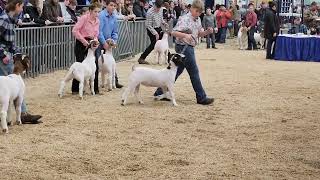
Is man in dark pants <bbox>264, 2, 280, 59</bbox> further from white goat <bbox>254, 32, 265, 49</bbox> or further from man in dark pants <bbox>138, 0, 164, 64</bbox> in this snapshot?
white goat <bbox>254, 32, 265, 49</bbox>

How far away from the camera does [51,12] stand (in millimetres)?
15430

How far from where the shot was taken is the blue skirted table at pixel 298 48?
20.7m

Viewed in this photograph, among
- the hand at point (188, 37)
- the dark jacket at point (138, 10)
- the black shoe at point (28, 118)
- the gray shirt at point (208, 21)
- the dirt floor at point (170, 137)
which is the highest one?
the dark jacket at point (138, 10)

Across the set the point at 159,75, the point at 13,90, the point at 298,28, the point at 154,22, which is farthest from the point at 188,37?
the point at 298,28

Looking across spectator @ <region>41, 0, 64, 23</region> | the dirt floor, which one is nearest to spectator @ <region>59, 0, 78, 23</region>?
spectator @ <region>41, 0, 64, 23</region>

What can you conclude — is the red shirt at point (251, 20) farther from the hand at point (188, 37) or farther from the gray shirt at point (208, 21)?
the hand at point (188, 37)

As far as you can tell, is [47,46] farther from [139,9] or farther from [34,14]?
[139,9]

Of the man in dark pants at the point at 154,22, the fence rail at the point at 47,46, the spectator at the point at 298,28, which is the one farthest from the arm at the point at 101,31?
the spectator at the point at 298,28

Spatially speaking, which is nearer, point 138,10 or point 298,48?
point 298,48

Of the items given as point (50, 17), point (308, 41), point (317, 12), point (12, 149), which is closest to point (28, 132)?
point (12, 149)

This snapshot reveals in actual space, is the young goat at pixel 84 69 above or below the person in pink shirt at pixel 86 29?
below

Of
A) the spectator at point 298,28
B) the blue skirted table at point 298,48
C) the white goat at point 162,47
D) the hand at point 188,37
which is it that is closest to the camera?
the hand at point 188,37

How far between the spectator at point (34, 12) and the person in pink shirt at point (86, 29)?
12.5 feet

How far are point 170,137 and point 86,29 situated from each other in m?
3.77
